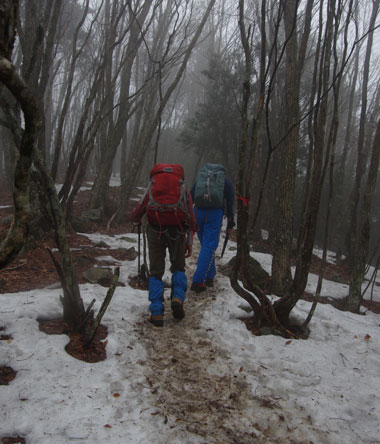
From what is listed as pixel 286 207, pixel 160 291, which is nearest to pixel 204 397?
pixel 160 291

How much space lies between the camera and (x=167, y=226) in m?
3.60

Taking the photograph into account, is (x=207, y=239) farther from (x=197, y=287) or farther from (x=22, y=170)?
(x=22, y=170)

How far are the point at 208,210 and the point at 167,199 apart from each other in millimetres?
1148

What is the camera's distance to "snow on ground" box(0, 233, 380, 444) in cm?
194

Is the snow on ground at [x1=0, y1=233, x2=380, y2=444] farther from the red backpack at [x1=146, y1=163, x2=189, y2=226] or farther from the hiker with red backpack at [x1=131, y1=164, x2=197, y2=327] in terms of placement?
the red backpack at [x1=146, y1=163, x2=189, y2=226]

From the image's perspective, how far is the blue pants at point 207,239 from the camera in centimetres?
444

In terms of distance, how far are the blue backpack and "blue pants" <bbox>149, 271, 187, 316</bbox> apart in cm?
117

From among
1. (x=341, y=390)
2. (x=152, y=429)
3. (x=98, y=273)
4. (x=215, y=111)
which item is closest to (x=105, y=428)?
(x=152, y=429)

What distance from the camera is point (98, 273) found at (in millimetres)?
4520

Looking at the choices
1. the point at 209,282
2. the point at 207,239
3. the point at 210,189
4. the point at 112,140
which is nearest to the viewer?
the point at 210,189

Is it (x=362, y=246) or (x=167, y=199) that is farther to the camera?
(x=362, y=246)

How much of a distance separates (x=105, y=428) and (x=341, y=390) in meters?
1.84

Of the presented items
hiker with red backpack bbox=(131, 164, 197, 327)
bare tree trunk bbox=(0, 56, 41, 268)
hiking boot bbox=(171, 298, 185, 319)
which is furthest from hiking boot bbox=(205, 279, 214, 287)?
bare tree trunk bbox=(0, 56, 41, 268)

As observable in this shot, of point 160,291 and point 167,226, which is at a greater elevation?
point 167,226
